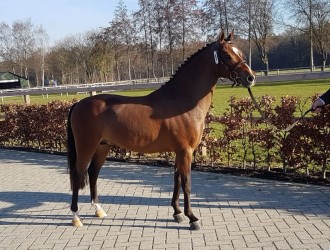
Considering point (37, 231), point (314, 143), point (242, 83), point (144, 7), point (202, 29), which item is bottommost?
point (37, 231)

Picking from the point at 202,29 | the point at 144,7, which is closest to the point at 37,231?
the point at 202,29

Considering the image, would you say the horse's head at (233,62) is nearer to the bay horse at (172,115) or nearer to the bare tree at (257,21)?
the bay horse at (172,115)

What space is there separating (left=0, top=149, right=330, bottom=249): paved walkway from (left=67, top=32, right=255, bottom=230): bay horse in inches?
14.2

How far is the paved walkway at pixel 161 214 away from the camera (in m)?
4.34

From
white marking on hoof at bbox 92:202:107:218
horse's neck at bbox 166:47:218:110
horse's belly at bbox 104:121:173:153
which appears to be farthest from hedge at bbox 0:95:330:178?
white marking on hoof at bbox 92:202:107:218

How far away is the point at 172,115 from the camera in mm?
4797

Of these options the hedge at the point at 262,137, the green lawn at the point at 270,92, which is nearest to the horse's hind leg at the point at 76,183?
the hedge at the point at 262,137

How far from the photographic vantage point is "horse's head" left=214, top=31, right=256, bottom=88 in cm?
457

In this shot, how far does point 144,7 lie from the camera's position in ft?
171

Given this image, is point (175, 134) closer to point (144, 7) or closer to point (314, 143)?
point (314, 143)

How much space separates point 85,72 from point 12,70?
16.8 m

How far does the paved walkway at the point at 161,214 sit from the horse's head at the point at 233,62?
1.80m

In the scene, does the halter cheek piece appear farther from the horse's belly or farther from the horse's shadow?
the horse's shadow

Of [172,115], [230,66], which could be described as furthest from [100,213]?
[230,66]
